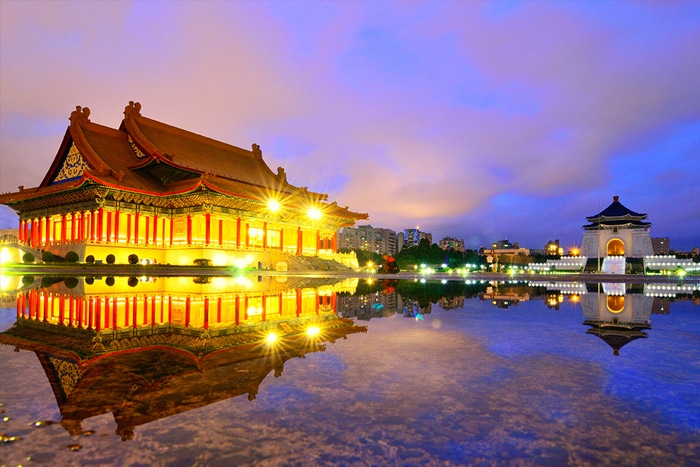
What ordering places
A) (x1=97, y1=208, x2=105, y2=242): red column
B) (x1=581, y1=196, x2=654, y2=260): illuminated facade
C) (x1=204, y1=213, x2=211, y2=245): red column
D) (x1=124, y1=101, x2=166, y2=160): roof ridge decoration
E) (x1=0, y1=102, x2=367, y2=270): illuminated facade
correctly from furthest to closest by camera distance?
(x1=581, y1=196, x2=654, y2=260): illuminated facade
(x1=124, y1=101, x2=166, y2=160): roof ridge decoration
(x1=204, y1=213, x2=211, y2=245): red column
(x1=0, y1=102, x2=367, y2=270): illuminated facade
(x1=97, y1=208, x2=105, y2=242): red column

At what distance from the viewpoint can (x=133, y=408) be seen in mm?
3248

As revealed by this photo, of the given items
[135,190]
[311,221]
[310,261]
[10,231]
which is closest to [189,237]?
[135,190]

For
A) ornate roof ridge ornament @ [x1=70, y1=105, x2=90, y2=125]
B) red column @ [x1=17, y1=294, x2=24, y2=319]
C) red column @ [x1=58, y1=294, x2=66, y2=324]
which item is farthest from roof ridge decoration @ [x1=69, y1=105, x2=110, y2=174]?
red column @ [x1=58, y1=294, x2=66, y2=324]

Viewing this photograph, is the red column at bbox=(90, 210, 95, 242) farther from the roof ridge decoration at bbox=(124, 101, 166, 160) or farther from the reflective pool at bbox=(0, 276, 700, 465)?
the reflective pool at bbox=(0, 276, 700, 465)

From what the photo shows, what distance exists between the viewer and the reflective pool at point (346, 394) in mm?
2592

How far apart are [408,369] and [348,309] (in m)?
6.37

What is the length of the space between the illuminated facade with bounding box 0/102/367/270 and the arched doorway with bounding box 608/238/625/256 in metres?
49.2

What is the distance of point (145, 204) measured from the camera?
123ft

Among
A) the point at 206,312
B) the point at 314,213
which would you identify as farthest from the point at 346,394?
the point at 314,213

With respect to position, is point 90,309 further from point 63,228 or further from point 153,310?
point 63,228

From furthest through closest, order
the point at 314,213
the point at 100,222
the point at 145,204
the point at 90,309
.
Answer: the point at 314,213 → the point at 145,204 → the point at 100,222 → the point at 90,309

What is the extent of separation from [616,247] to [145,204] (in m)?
64.5

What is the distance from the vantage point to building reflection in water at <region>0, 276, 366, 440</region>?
11.4 feet

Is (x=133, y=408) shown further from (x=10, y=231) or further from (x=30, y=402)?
(x=10, y=231)
